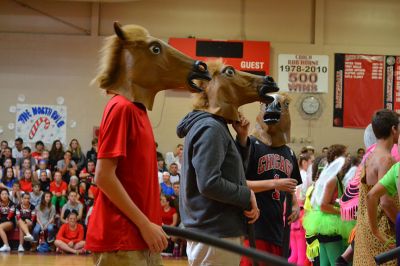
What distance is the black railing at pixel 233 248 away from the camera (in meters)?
1.77

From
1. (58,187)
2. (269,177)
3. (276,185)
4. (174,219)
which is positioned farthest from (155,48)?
(58,187)

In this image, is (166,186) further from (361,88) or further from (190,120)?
(190,120)

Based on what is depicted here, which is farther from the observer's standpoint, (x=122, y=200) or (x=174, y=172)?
(x=174, y=172)

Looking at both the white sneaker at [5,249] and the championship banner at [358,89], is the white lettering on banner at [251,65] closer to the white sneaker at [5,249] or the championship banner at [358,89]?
the championship banner at [358,89]

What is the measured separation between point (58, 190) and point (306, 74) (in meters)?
7.10

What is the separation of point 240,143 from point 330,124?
12962 millimetres

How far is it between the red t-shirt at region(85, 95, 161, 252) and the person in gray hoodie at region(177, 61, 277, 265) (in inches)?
24.6

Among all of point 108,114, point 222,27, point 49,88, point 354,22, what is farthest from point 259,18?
point 108,114

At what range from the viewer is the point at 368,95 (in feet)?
54.4

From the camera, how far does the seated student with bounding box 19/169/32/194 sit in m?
13.8

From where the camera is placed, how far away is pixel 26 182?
13.9 m

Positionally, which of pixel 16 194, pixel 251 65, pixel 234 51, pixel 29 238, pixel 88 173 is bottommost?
pixel 29 238

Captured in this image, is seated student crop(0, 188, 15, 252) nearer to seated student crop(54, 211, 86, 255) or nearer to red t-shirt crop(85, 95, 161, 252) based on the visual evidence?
seated student crop(54, 211, 86, 255)

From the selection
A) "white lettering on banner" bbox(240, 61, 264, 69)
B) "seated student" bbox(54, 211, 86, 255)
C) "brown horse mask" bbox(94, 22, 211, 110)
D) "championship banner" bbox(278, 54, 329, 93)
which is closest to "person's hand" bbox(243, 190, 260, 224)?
"brown horse mask" bbox(94, 22, 211, 110)
